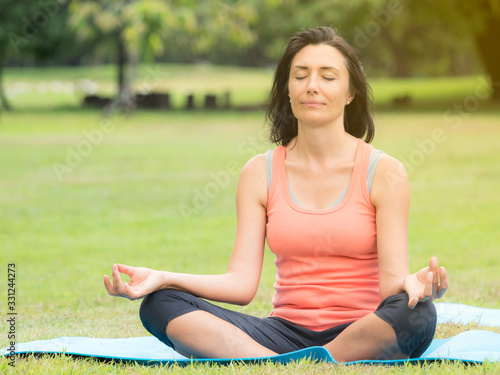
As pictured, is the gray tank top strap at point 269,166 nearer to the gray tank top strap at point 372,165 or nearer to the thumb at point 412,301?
the gray tank top strap at point 372,165

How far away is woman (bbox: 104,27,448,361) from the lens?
3514 millimetres

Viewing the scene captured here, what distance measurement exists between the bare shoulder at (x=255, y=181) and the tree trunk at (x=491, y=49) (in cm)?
2551

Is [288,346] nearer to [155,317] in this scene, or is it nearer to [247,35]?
[155,317]

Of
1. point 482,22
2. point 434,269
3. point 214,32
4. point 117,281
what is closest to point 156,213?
point 117,281

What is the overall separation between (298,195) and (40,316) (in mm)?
2596

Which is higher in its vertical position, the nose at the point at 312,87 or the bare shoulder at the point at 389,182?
the nose at the point at 312,87

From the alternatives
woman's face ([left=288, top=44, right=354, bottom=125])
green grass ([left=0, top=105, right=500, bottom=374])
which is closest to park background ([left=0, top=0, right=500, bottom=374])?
green grass ([left=0, top=105, right=500, bottom=374])

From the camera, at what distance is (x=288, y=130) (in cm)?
400

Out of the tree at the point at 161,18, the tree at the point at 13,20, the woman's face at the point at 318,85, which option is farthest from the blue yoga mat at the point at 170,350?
the tree at the point at 13,20

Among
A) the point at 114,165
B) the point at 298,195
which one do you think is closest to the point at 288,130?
the point at 298,195

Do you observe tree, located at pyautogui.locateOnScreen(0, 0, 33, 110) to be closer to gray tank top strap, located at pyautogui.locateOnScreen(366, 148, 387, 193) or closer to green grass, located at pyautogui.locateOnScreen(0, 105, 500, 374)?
green grass, located at pyautogui.locateOnScreen(0, 105, 500, 374)

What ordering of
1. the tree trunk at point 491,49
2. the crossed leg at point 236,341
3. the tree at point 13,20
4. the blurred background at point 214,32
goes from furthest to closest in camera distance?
the tree trunk at point 491,49, the tree at point 13,20, the blurred background at point 214,32, the crossed leg at point 236,341

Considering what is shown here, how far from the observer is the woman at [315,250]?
3514 mm

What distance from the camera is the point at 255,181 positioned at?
3.83m
